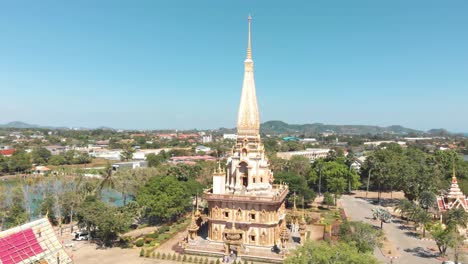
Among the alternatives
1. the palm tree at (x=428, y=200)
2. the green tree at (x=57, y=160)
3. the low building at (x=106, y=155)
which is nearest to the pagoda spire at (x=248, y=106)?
the palm tree at (x=428, y=200)

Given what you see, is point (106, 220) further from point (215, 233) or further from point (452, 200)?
point (452, 200)

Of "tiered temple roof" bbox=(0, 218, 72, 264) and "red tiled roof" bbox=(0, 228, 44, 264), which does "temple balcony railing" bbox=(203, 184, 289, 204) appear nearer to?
"tiered temple roof" bbox=(0, 218, 72, 264)

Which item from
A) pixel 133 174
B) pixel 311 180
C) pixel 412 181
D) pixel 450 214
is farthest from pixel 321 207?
pixel 133 174

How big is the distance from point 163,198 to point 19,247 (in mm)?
23490

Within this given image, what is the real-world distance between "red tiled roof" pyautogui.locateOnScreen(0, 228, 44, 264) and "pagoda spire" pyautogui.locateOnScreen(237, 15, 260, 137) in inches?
881

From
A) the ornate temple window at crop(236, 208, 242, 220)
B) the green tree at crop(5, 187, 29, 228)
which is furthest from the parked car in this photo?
the ornate temple window at crop(236, 208, 242, 220)

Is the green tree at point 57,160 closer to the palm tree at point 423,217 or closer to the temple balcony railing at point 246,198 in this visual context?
the temple balcony railing at point 246,198

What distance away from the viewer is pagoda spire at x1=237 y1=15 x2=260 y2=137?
4075 cm

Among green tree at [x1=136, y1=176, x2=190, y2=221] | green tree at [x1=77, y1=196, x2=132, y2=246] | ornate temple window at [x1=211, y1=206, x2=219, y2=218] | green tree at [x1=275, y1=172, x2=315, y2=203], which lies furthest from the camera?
green tree at [x1=275, y1=172, x2=315, y2=203]

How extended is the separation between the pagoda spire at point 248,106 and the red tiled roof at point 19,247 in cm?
2237

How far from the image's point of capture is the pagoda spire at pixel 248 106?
40.8 metres

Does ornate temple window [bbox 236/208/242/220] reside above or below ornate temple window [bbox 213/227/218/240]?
above

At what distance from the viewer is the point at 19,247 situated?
24172 millimetres

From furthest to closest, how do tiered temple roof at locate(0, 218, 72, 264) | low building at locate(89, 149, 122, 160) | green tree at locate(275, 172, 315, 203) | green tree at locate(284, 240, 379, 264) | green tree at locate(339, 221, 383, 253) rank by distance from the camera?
low building at locate(89, 149, 122, 160), green tree at locate(275, 172, 315, 203), green tree at locate(339, 221, 383, 253), tiered temple roof at locate(0, 218, 72, 264), green tree at locate(284, 240, 379, 264)
